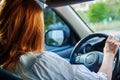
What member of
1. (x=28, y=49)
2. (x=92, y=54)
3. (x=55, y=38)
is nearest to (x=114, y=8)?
(x=55, y=38)

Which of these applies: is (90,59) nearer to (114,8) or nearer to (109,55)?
(109,55)

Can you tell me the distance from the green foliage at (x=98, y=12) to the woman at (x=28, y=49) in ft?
4.73

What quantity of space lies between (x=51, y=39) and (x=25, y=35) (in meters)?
1.83

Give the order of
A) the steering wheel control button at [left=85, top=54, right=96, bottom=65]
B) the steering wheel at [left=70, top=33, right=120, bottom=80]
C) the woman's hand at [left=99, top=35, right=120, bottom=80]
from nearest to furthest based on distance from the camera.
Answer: the woman's hand at [left=99, top=35, right=120, bottom=80] < the steering wheel at [left=70, top=33, right=120, bottom=80] < the steering wheel control button at [left=85, top=54, right=96, bottom=65]

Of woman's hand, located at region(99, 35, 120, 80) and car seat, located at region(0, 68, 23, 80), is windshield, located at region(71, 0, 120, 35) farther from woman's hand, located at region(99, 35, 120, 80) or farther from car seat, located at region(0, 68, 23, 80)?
car seat, located at region(0, 68, 23, 80)

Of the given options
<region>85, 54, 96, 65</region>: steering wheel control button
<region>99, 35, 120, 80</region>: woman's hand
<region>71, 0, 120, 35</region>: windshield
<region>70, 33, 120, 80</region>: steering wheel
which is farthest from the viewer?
<region>71, 0, 120, 35</region>: windshield

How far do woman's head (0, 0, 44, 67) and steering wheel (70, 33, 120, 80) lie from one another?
66 cm

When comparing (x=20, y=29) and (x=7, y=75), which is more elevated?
(x=20, y=29)

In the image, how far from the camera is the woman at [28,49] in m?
2.02

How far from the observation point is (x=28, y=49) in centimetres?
210

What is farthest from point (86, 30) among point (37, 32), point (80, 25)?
point (37, 32)

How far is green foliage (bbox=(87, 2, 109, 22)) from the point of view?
3520 millimetres

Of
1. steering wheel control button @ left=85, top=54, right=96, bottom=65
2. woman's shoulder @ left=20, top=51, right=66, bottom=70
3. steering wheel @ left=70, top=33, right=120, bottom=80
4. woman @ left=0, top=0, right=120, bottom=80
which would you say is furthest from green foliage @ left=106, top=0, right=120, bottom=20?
woman's shoulder @ left=20, top=51, right=66, bottom=70

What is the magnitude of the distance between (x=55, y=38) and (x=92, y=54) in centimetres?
115
